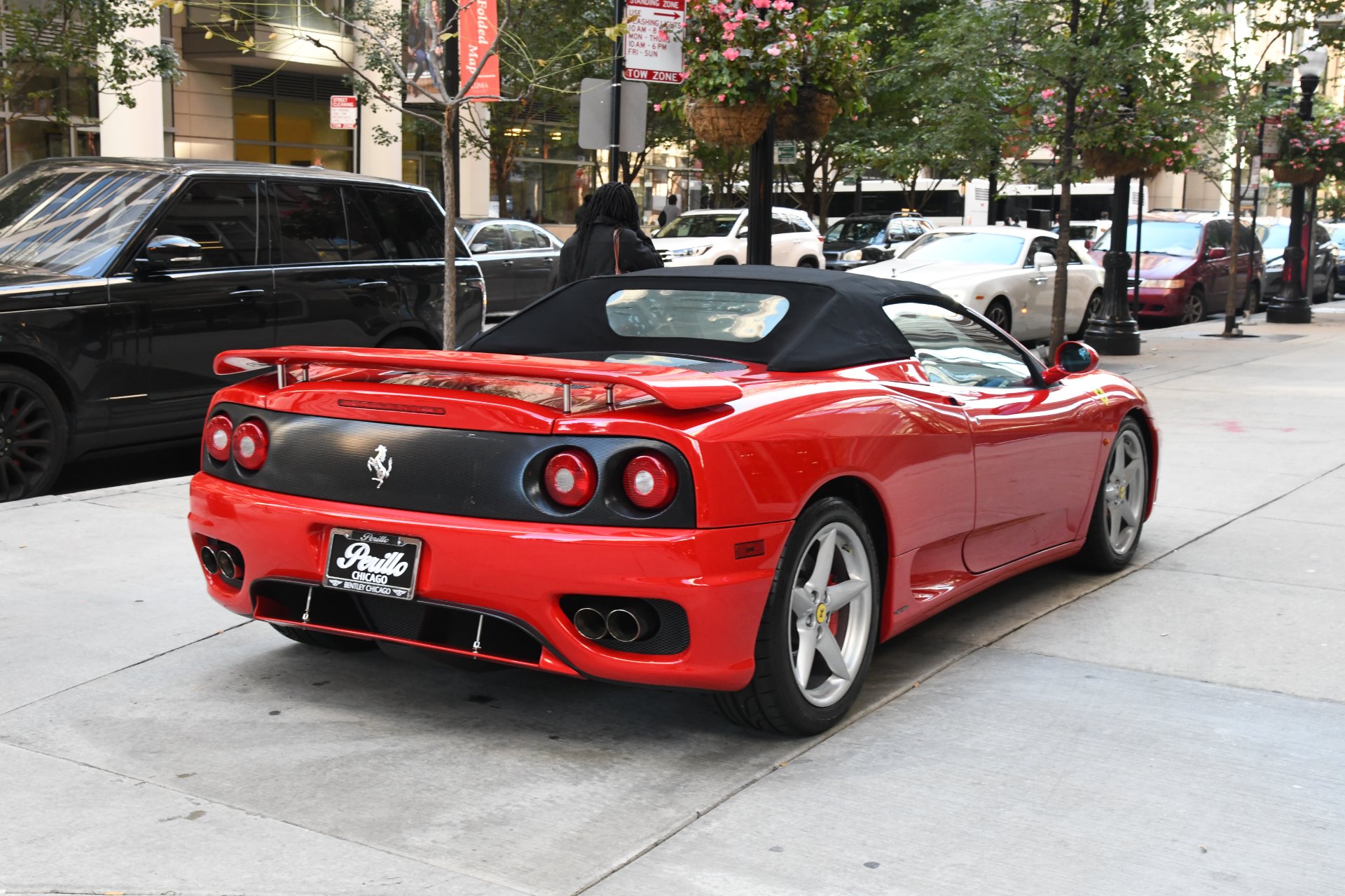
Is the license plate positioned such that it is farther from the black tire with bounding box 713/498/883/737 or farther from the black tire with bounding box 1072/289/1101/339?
the black tire with bounding box 1072/289/1101/339

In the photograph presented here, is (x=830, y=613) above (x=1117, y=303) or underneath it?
underneath

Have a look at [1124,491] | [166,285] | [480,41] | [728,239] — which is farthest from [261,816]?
[728,239]

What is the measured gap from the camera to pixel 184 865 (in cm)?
322

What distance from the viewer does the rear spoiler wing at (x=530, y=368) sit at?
3684mm

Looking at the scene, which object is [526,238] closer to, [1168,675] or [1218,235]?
[1218,235]

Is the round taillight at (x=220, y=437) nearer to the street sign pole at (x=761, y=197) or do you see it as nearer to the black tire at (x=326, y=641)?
the black tire at (x=326, y=641)

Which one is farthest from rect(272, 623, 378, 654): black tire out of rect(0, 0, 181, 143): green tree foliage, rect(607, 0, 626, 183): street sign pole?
rect(0, 0, 181, 143): green tree foliage

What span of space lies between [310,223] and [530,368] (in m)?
5.86

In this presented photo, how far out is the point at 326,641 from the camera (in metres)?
4.83

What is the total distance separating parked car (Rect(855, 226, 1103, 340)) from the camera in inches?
631

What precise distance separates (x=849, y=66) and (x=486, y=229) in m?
10.1

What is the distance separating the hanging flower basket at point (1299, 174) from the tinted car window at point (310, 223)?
18840 millimetres

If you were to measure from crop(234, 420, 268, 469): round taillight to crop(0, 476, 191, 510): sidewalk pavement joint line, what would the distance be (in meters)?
3.19

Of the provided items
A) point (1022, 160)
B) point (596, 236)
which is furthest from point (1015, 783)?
point (1022, 160)
